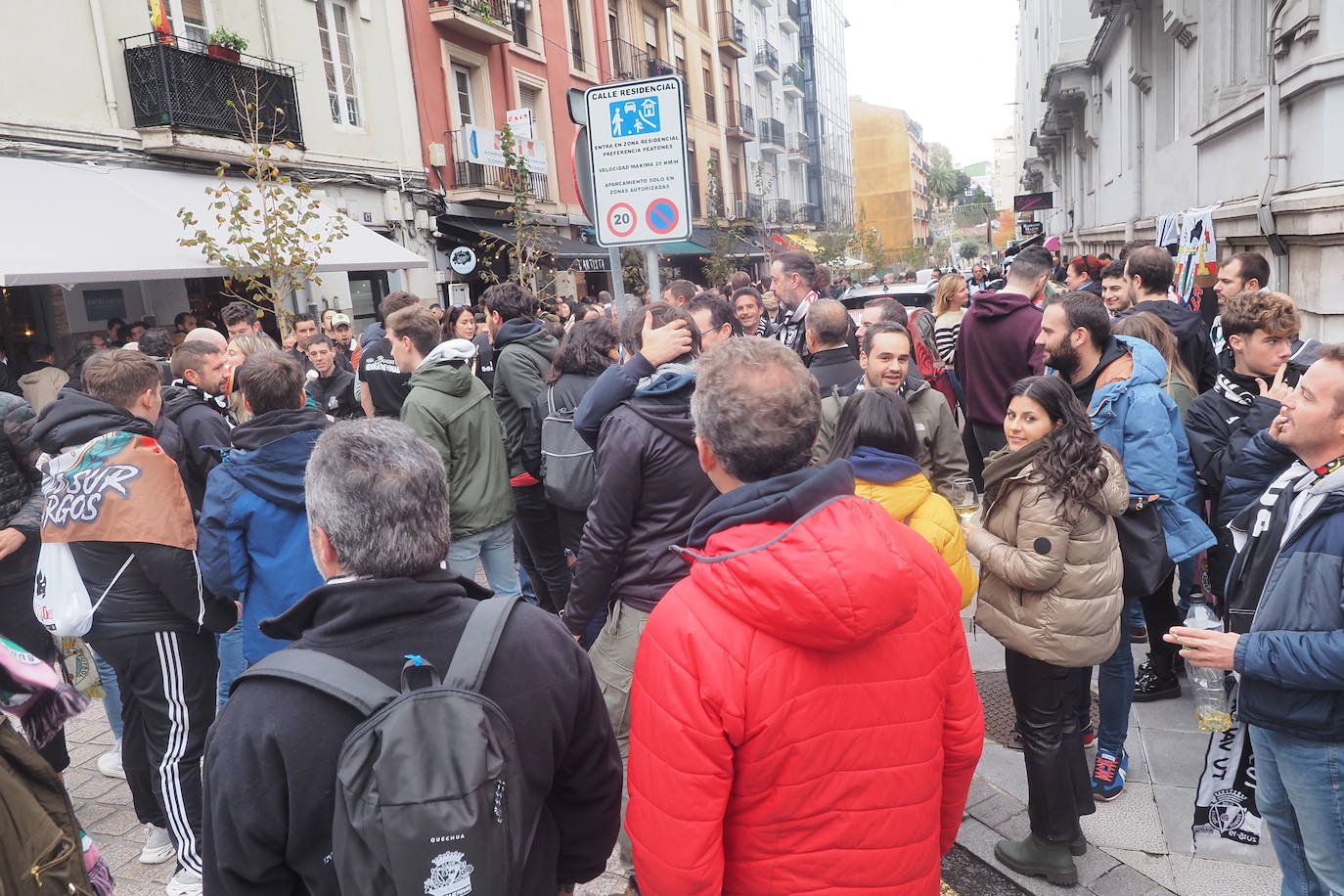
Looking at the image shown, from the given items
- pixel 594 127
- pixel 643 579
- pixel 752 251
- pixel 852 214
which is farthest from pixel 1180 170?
pixel 852 214

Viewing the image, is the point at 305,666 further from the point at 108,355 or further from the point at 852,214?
the point at 852,214

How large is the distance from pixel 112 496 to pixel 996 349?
15.6 ft

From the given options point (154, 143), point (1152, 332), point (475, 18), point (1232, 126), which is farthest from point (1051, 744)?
point (475, 18)

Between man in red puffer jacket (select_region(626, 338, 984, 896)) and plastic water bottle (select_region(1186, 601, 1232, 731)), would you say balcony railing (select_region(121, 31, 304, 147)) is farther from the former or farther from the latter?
plastic water bottle (select_region(1186, 601, 1232, 731))

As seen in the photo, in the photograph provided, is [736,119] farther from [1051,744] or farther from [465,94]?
[1051,744]

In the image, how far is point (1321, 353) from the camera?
239cm

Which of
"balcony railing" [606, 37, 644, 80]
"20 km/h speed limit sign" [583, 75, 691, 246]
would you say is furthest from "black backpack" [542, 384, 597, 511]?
"balcony railing" [606, 37, 644, 80]

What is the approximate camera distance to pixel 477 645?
65.2 inches

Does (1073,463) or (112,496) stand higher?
(112,496)

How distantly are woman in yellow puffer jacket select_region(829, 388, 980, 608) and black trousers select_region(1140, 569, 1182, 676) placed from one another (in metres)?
1.83

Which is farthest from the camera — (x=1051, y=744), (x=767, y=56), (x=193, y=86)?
(x=767, y=56)

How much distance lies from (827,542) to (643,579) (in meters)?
1.55

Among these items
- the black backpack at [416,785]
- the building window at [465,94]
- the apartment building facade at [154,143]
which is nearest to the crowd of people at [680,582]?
the black backpack at [416,785]

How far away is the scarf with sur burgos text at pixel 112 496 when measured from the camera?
10.6ft
